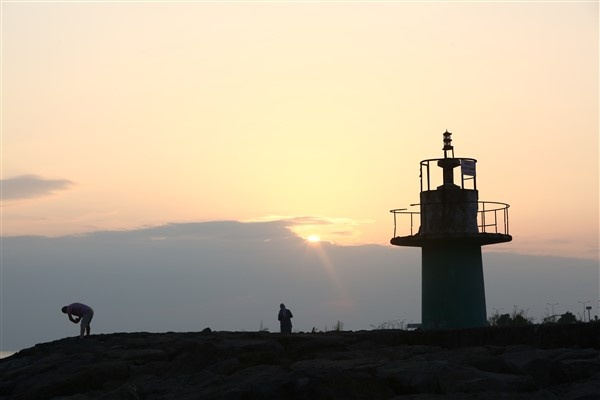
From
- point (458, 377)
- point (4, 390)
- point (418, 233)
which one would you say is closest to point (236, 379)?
point (458, 377)

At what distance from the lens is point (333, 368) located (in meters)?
9.47

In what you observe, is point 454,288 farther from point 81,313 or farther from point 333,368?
point 333,368

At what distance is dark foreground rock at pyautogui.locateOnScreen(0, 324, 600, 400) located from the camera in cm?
876

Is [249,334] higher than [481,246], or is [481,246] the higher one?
[481,246]

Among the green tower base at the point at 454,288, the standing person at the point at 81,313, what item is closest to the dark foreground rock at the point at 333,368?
the standing person at the point at 81,313

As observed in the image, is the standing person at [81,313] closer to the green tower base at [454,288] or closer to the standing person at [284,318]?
the standing person at [284,318]

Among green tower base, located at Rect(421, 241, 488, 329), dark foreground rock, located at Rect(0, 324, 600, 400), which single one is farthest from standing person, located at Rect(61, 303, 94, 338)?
green tower base, located at Rect(421, 241, 488, 329)

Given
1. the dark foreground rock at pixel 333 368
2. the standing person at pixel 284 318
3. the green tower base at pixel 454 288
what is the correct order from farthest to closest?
the standing person at pixel 284 318, the green tower base at pixel 454 288, the dark foreground rock at pixel 333 368

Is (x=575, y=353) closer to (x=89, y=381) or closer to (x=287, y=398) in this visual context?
(x=287, y=398)

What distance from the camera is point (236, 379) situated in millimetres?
9727

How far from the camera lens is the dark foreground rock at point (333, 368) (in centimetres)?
876

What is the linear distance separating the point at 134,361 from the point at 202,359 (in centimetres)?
112

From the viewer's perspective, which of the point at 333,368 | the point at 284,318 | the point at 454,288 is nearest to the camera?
the point at 333,368

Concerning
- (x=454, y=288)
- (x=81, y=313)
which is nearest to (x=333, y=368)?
(x=454, y=288)
